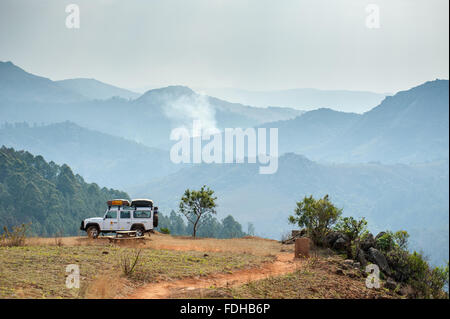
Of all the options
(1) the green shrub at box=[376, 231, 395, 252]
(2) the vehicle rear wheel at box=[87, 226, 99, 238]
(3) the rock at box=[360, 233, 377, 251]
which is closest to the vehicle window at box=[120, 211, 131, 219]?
(2) the vehicle rear wheel at box=[87, 226, 99, 238]

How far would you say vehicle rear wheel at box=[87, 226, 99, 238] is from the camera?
26.9 m

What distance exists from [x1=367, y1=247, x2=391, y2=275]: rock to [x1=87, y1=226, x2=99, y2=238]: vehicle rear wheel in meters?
17.2

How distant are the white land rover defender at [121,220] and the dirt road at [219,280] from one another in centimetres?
1090

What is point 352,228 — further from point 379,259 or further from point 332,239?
point 379,259

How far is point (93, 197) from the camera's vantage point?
467 feet

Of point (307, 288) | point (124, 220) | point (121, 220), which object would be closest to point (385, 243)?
point (307, 288)

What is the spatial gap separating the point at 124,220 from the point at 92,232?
2202 mm

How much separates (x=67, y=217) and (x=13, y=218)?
15341mm

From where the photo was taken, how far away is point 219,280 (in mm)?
15375

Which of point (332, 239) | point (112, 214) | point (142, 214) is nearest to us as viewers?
point (332, 239)
